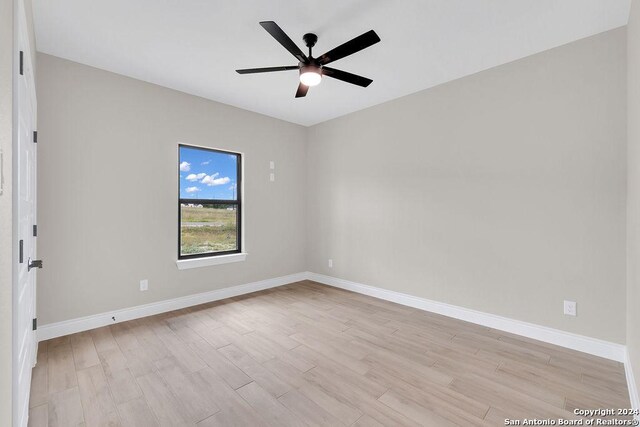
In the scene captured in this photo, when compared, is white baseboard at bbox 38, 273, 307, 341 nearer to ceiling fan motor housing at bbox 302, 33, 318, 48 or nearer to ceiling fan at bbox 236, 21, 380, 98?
ceiling fan at bbox 236, 21, 380, 98

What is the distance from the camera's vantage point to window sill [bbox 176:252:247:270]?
3.71 metres

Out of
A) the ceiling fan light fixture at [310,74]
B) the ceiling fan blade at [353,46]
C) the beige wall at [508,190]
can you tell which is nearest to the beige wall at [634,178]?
the beige wall at [508,190]

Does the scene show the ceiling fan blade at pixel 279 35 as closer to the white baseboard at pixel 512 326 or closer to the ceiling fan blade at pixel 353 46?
the ceiling fan blade at pixel 353 46

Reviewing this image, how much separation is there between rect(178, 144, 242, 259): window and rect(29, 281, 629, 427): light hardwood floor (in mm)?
1104

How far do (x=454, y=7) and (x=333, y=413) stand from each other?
2.96m

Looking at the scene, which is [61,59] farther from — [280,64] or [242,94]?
[280,64]

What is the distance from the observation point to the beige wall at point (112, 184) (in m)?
2.84

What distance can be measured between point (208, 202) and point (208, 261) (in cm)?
82

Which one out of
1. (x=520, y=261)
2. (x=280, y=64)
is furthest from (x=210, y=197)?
(x=520, y=261)

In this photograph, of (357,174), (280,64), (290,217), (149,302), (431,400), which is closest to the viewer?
(431,400)

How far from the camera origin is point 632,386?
1.96m

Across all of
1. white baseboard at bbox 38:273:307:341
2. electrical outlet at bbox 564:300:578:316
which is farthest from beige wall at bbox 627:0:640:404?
white baseboard at bbox 38:273:307:341

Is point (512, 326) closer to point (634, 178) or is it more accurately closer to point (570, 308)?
point (570, 308)

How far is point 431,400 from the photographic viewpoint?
1.94m
